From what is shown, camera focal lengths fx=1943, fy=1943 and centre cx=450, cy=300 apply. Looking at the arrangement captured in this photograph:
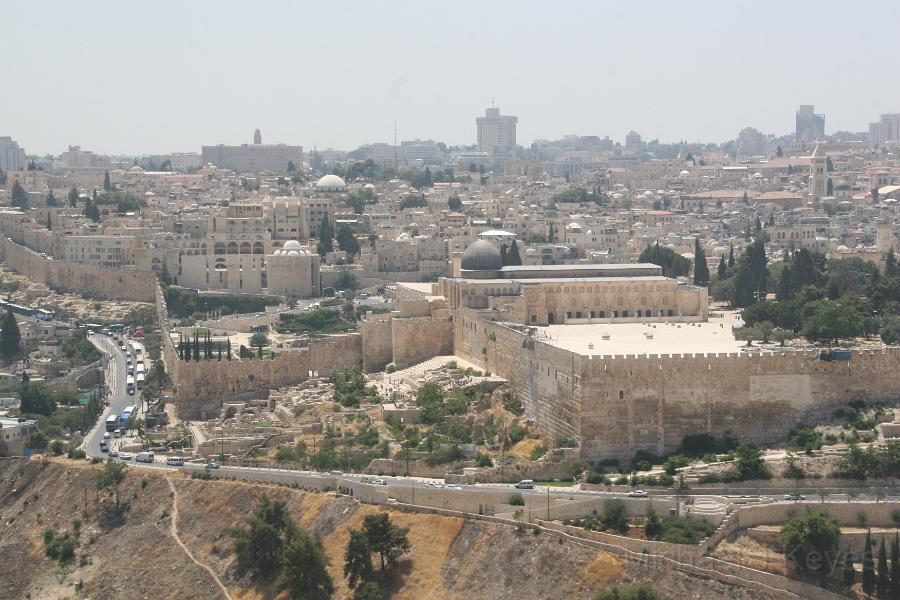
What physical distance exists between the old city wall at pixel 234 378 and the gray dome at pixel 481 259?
17.1 ft

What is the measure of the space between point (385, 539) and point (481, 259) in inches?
776

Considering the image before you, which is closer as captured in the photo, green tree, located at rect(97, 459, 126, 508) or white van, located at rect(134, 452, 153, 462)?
green tree, located at rect(97, 459, 126, 508)

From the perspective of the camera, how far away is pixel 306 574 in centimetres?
4059

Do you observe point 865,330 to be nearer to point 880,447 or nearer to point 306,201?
point 880,447

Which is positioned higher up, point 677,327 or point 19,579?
point 677,327

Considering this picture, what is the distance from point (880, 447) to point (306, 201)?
47.9 m

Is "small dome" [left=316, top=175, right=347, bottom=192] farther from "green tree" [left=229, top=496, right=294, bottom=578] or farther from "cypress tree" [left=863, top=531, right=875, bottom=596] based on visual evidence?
"cypress tree" [left=863, top=531, right=875, bottom=596]

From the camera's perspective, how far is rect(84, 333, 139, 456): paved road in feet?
178

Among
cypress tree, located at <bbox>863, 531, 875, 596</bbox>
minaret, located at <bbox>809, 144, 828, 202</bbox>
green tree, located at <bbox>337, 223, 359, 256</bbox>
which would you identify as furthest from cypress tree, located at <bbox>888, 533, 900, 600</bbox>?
minaret, located at <bbox>809, 144, 828, 202</bbox>

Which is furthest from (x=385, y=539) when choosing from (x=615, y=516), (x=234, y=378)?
(x=234, y=378)

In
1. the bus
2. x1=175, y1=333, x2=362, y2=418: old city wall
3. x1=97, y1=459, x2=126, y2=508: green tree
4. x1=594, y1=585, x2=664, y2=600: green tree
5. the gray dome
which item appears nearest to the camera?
x1=594, y1=585, x2=664, y2=600: green tree

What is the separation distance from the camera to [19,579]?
4769 cm

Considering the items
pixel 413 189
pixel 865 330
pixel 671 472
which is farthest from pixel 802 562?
pixel 413 189

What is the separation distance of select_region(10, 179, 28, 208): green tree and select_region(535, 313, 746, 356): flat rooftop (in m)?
55.1
